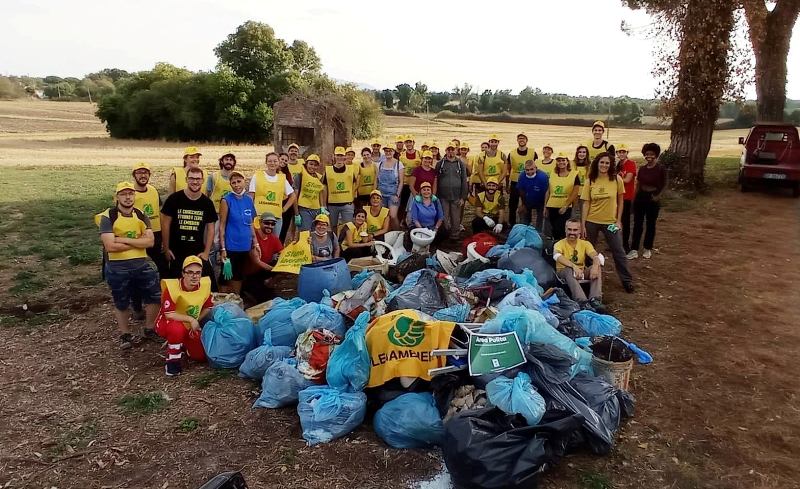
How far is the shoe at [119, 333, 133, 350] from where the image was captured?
17.5 feet

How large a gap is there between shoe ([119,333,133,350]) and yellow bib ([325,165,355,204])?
305 centimetres

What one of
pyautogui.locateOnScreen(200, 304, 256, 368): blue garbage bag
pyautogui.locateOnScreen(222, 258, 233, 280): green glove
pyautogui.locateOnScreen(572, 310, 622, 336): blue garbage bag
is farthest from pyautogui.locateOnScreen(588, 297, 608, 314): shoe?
pyautogui.locateOnScreen(222, 258, 233, 280): green glove

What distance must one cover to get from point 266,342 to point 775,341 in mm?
4816

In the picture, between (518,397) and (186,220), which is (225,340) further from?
(518,397)

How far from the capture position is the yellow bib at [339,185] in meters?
7.51

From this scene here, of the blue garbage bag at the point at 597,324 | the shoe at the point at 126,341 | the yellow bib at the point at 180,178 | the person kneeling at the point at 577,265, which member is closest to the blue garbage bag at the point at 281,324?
the shoe at the point at 126,341

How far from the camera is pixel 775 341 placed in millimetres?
5590

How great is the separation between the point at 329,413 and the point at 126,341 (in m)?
2.52

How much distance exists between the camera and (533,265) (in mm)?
6309

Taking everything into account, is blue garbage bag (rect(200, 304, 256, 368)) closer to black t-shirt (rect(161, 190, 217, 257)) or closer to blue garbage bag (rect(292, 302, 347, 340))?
blue garbage bag (rect(292, 302, 347, 340))

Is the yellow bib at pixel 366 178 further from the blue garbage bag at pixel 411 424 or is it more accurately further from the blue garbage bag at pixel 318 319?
the blue garbage bag at pixel 411 424

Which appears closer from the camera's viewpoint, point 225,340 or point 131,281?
point 225,340

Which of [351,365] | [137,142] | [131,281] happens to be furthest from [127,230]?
[137,142]

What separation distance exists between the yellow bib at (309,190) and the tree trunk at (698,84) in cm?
852
